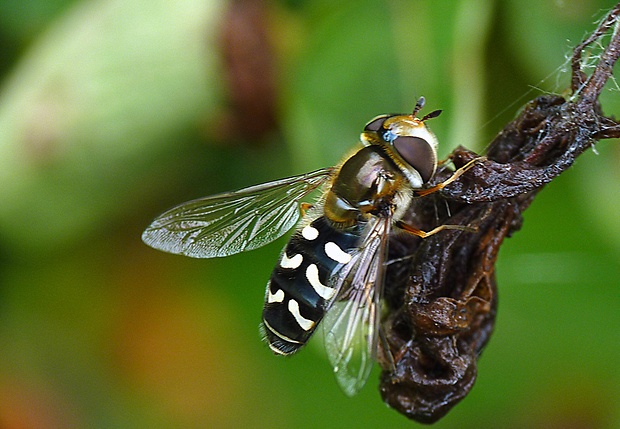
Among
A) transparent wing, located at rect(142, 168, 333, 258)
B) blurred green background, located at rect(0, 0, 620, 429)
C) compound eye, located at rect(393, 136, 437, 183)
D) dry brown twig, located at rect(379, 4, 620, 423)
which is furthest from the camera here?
blurred green background, located at rect(0, 0, 620, 429)

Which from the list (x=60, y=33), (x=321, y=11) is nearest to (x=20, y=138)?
(x=60, y=33)

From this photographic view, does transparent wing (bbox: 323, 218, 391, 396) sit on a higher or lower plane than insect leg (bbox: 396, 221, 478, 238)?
lower

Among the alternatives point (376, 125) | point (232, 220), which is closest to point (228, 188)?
point (232, 220)

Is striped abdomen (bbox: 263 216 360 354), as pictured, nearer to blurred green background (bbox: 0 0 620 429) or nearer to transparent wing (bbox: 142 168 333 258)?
transparent wing (bbox: 142 168 333 258)

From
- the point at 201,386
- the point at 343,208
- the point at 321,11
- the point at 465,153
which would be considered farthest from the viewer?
the point at 201,386

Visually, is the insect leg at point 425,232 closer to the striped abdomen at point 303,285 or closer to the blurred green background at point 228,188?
the striped abdomen at point 303,285

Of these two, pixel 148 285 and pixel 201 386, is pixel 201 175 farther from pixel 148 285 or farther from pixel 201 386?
pixel 201 386

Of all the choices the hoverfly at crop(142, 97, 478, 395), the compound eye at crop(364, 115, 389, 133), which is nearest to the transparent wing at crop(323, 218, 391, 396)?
the hoverfly at crop(142, 97, 478, 395)
